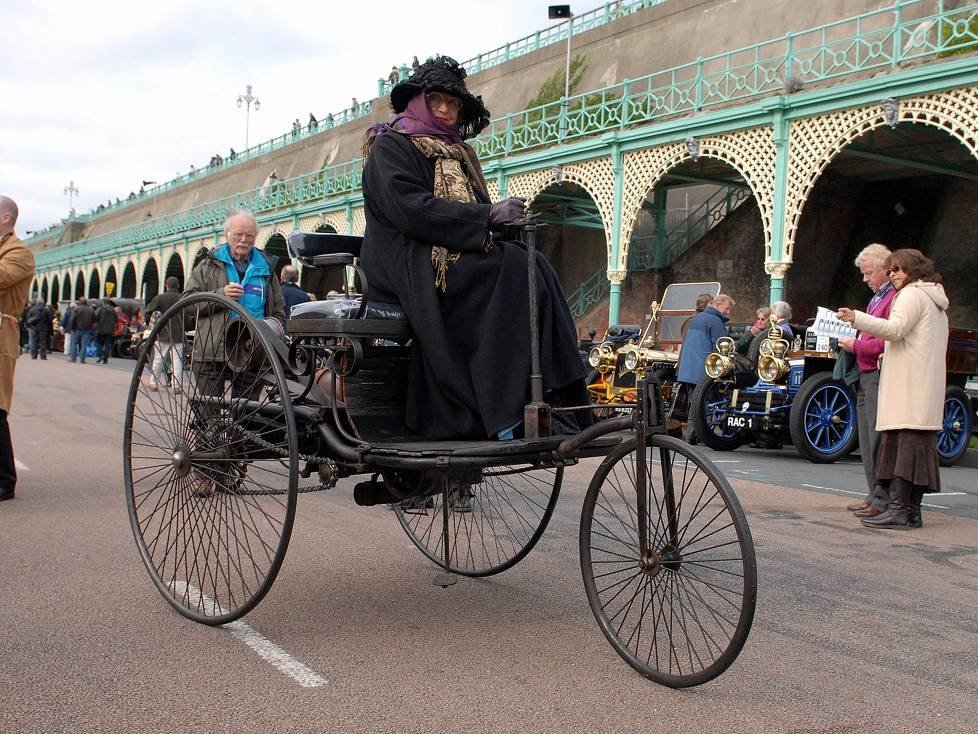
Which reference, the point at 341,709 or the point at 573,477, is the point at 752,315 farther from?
the point at 341,709

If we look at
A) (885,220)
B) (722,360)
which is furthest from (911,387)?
(885,220)

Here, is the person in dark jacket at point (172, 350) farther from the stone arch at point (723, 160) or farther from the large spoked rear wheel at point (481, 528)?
the stone arch at point (723, 160)

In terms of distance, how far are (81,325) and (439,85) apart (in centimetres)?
2790

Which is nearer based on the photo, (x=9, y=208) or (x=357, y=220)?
(x=9, y=208)

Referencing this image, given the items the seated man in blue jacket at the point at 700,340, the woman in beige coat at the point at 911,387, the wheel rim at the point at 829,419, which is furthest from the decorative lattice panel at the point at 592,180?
the woman in beige coat at the point at 911,387

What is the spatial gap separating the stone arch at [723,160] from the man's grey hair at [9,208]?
1307cm

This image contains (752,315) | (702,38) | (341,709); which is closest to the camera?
(341,709)

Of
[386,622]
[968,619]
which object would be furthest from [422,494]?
[968,619]

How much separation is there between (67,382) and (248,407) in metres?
17.0

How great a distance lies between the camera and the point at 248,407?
4.01 metres

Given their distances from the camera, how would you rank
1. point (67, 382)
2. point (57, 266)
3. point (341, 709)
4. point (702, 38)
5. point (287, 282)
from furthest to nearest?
point (57, 266) < point (702, 38) < point (67, 382) < point (287, 282) < point (341, 709)

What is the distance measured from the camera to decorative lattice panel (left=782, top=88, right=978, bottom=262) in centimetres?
1415

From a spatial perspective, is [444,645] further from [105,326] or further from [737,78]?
[105,326]

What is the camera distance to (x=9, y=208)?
645cm
